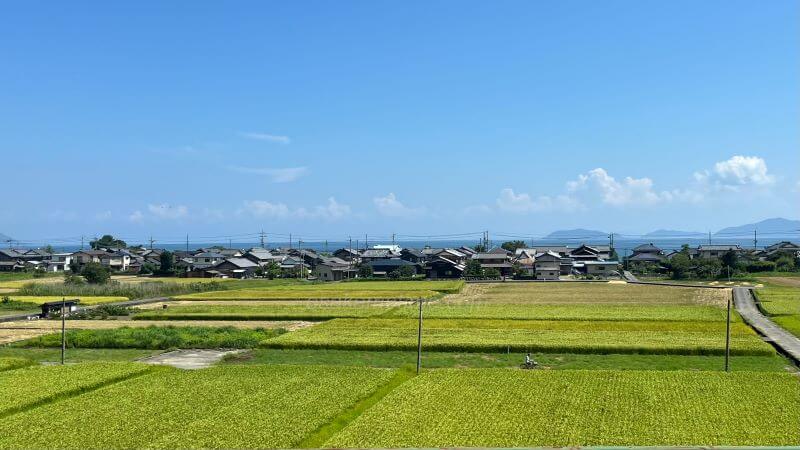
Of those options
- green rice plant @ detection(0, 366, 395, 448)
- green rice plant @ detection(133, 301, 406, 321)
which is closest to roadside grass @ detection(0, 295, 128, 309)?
green rice plant @ detection(133, 301, 406, 321)

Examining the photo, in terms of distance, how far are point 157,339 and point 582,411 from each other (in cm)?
2212

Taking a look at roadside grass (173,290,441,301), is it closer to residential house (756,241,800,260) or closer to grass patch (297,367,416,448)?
grass patch (297,367,416,448)

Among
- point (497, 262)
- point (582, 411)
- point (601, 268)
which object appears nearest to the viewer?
point (582, 411)

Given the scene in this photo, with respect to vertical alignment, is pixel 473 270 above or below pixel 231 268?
above

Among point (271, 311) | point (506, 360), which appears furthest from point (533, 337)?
point (271, 311)

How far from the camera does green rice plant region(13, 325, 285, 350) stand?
30.9 metres

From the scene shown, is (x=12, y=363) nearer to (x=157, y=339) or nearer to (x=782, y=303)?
(x=157, y=339)

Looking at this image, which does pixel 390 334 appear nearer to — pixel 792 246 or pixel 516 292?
pixel 516 292

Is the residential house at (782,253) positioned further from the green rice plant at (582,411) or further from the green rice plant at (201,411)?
the green rice plant at (201,411)

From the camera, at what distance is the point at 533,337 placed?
3078cm

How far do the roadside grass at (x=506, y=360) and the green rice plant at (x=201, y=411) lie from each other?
464 cm

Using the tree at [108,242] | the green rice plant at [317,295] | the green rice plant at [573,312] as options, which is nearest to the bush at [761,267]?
the green rice plant at [573,312]

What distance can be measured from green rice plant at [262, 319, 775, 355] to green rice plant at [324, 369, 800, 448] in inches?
275

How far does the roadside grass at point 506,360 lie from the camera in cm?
2457
